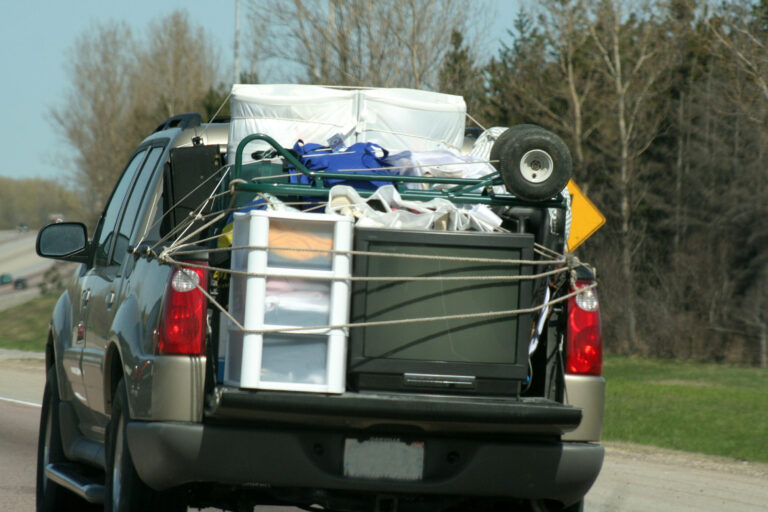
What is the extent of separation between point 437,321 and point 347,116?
2.36 m

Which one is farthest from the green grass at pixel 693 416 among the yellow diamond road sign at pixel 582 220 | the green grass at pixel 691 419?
the yellow diamond road sign at pixel 582 220

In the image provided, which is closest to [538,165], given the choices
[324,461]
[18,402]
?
[324,461]

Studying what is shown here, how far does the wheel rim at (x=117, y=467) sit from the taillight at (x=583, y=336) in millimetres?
1951

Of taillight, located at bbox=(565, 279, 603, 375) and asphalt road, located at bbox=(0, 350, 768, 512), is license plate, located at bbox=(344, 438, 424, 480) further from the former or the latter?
asphalt road, located at bbox=(0, 350, 768, 512)

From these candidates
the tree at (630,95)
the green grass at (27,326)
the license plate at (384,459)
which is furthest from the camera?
the tree at (630,95)

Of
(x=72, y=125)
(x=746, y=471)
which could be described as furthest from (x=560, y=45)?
(x=72, y=125)

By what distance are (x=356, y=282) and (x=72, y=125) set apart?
74.8m

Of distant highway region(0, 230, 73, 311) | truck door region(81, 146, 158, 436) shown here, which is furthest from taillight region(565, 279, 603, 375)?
distant highway region(0, 230, 73, 311)

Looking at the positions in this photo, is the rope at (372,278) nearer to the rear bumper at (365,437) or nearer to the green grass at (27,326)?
the rear bumper at (365,437)

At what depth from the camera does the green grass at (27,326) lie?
106 ft

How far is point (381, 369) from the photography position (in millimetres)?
4559

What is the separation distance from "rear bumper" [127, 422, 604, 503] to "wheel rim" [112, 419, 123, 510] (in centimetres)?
43

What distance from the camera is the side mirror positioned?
6652 mm

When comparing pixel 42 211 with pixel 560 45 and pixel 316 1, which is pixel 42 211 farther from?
pixel 316 1
